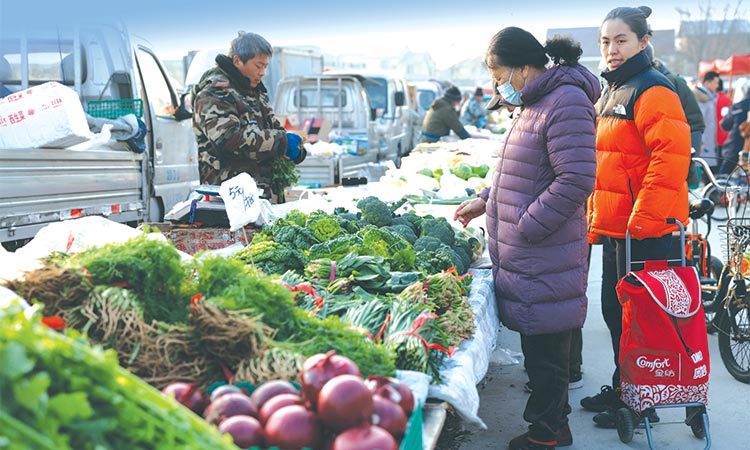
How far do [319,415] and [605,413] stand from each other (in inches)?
118

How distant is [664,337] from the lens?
12.3ft

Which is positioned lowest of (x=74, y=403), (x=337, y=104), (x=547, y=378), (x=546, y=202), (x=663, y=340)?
(x=547, y=378)

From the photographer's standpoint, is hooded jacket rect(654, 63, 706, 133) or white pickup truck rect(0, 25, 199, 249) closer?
white pickup truck rect(0, 25, 199, 249)

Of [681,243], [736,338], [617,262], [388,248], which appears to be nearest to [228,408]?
A: [388,248]

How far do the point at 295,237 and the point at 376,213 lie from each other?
83cm

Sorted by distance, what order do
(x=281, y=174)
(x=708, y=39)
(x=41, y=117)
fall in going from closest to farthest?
1. (x=281, y=174)
2. (x=41, y=117)
3. (x=708, y=39)

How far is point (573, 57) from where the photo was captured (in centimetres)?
349

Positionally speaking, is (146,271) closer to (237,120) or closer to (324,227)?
(324,227)

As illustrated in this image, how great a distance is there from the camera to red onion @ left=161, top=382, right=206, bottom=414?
1879 mm

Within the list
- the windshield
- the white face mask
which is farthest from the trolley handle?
the windshield

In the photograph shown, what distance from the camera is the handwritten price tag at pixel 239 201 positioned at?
13.5 ft

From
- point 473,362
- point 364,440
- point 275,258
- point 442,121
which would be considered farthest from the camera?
point 442,121

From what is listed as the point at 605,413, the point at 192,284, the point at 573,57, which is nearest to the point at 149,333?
the point at 192,284

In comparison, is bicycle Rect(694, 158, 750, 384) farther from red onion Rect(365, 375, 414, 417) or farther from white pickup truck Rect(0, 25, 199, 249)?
white pickup truck Rect(0, 25, 199, 249)
